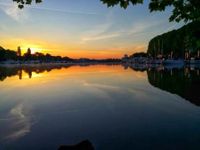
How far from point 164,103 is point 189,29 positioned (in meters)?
15.1

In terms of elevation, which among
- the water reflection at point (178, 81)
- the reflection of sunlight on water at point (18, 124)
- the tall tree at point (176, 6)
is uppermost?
the tall tree at point (176, 6)

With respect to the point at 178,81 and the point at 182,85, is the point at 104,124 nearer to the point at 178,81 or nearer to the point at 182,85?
the point at 182,85

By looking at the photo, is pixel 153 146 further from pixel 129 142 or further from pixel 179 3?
pixel 179 3

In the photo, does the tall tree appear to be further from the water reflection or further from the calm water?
the water reflection

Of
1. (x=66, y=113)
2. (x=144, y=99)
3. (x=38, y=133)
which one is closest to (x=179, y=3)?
(x=38, y=133)

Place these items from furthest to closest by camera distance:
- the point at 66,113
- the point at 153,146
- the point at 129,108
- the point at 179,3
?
the point at 129,108 < the point at 66,113 < the point at 153,146 < the point at 179,3

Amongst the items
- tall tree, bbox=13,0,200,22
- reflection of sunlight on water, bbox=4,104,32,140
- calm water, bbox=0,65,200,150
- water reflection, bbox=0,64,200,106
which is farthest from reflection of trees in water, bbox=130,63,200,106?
tall tree, bbox=13,0,200,22

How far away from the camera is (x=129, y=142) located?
12.5 meters

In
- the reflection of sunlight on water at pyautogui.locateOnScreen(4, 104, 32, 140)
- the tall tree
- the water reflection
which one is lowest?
the water reflection

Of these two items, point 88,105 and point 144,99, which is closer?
point 88,105

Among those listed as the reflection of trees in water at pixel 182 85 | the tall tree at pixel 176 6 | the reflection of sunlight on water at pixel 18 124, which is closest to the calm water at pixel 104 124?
the reflection of sunlight on water at pixel 18 124

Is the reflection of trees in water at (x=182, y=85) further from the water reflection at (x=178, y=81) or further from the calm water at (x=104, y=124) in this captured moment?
the calm water at (x=104, y=124)

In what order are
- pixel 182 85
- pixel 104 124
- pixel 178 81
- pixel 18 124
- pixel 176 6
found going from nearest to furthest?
pixel 176 6 → pixel 104 124 → pixel 18 124 → pixel 182 85 → pixel 178 81

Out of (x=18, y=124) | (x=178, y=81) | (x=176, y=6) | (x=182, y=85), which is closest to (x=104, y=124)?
(x=18, y=124)
